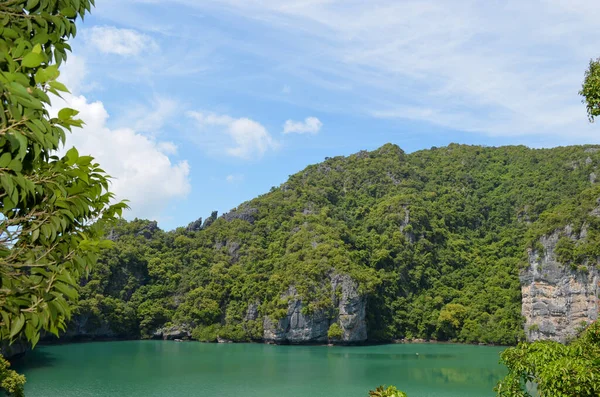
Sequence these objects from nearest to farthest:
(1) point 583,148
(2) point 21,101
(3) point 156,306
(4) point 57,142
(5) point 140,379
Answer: (2) point 21,101 → (4) point 57,142 → (5) point 140,379 → (3) point 156,306 → (1) point 583,148

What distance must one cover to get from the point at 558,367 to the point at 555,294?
36776 millimetres

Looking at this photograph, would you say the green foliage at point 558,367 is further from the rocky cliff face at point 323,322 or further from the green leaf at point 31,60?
the rocky cliff face at point 323,322

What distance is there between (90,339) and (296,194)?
2771 cm

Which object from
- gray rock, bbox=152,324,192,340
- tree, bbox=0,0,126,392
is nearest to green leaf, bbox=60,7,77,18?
tree, bbox=0,0,126,392

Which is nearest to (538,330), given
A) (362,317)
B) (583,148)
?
(362,317)

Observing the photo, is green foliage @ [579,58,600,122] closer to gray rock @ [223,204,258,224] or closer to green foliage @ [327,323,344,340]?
green foliage @ [327,323,344,340]

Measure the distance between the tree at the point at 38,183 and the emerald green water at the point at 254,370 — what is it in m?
22.2

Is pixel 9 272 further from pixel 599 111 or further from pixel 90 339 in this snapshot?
pixel 90 339

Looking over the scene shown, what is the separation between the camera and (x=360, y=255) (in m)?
49.9

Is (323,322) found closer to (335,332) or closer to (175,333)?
(335,332)

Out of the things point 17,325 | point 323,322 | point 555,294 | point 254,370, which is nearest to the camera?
point 17,325

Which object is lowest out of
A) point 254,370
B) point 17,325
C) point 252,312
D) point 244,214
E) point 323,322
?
point 254,370

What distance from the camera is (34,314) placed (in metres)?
1.70

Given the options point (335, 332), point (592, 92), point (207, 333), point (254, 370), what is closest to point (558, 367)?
point (592, 92)
